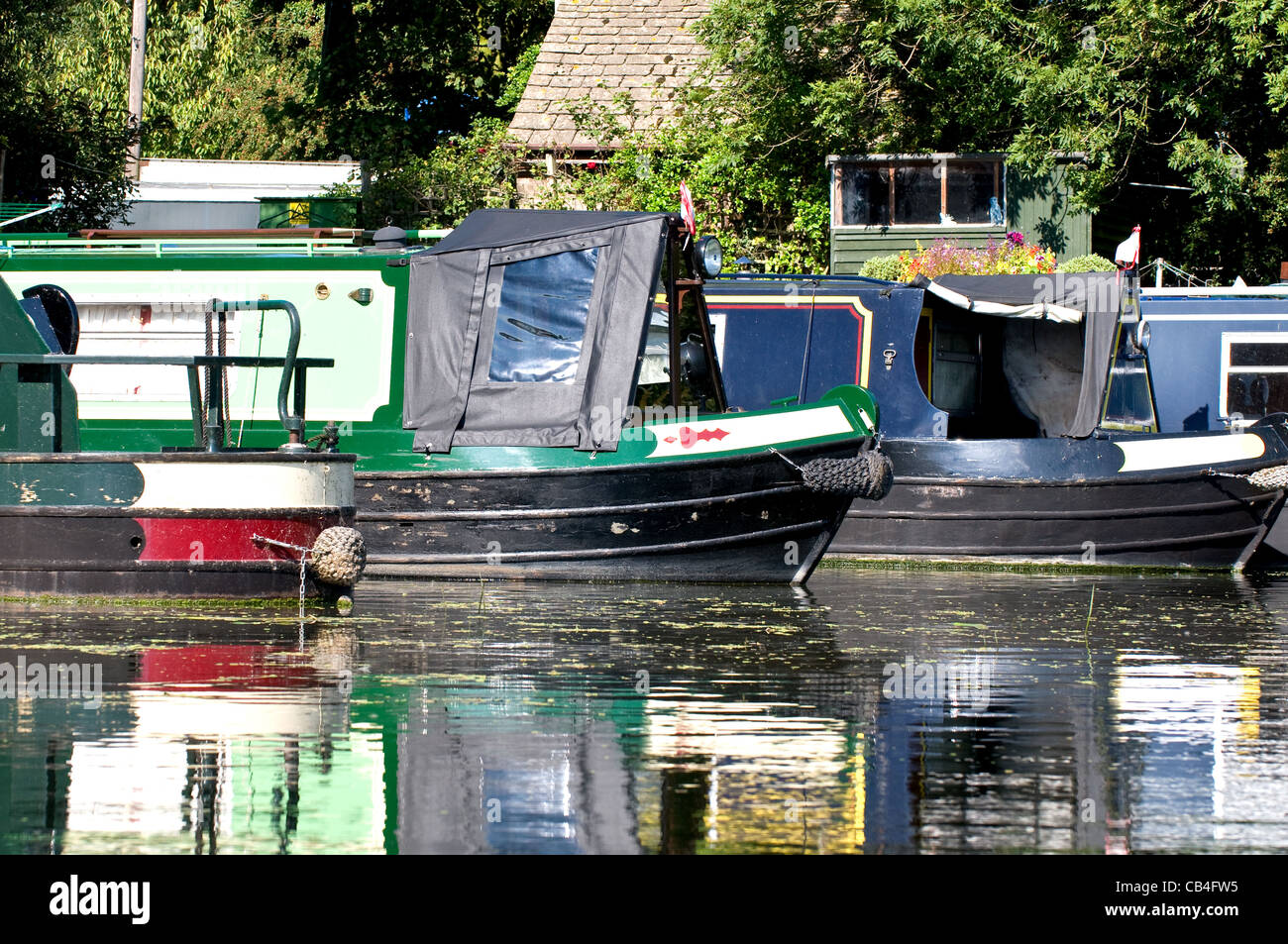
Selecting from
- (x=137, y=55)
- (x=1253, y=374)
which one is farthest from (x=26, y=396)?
(x=137, y=55)

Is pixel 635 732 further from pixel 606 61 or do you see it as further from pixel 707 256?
pixel 606 61

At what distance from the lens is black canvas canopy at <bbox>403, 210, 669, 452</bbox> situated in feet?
36.3

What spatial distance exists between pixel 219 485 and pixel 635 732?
3874mm

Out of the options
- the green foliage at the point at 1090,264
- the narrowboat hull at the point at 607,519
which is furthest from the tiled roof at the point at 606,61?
the narrowboat hull at the point at 607,519

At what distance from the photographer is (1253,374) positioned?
15.9 meters

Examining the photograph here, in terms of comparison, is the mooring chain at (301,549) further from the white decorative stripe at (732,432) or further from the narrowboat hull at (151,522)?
the white decorative stripe at (732,432)

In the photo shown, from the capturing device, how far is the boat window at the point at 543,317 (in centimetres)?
1116

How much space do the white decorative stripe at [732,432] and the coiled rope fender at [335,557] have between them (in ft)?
8.13

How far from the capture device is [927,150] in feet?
71.7

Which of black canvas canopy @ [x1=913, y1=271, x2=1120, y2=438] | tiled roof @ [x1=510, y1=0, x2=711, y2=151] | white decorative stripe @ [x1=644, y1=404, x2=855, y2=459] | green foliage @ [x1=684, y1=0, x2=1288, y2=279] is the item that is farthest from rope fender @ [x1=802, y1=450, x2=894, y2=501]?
tiled roof @ [x1=510, y1=0, x2=711, y2=151]

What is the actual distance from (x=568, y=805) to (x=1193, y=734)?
2548mm

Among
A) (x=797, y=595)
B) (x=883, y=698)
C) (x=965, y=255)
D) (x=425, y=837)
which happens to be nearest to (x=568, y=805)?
(x=425, y=837)

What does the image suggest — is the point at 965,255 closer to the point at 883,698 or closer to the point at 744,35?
the point at 744,35

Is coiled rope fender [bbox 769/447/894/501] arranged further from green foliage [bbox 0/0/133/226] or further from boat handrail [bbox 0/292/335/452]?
green foliage [bbox 0/0/133/226]
